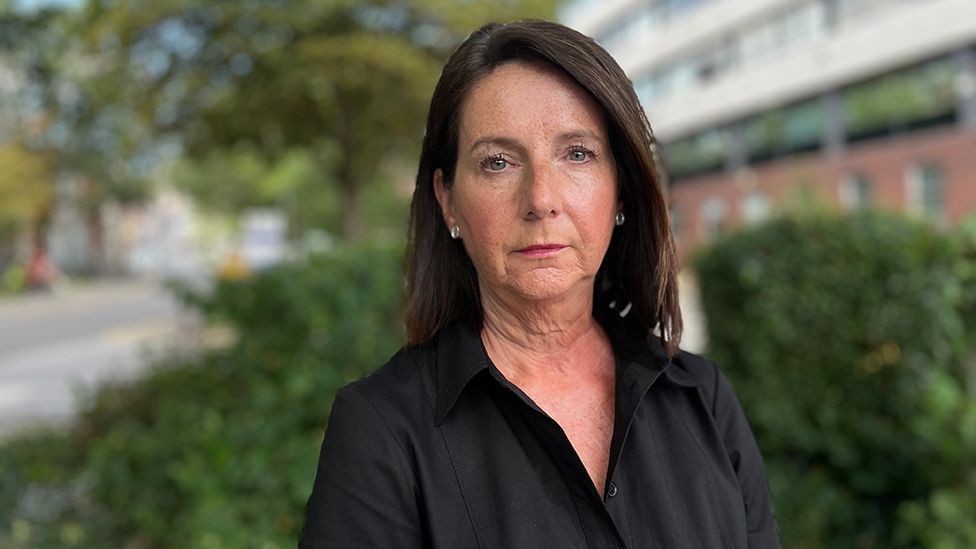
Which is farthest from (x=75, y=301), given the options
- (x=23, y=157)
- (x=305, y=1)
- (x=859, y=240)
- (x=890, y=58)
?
(x=859, y=240)

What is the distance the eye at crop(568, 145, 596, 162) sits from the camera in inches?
59.2

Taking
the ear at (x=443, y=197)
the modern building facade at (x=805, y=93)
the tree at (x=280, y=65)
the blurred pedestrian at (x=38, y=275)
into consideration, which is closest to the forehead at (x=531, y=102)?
the ear at (x=443, y=197)

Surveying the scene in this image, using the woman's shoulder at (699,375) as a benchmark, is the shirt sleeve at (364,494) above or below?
below

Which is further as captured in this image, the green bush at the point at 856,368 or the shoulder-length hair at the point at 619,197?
the green bush at the point at 856,368

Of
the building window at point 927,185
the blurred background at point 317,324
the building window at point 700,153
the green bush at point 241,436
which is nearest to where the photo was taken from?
the green bush at point 241,436

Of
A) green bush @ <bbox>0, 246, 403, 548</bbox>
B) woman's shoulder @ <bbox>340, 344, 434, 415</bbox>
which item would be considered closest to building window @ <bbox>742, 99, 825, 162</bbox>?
green bush @ <bbox>0, 246, 403, 548</bbox>

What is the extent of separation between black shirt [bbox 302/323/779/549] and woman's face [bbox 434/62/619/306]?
18 centimetres

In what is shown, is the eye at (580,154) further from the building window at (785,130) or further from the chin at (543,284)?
the building window at (785,130)

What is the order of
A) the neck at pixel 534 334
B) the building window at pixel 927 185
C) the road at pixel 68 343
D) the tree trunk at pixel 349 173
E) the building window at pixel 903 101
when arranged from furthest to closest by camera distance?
the building window at pixel 927 185 → the building window at pixel 903 101 → the tree trunk at pixel 349 173 → the road at pixel 68 343 → the neck at pixel 534 334

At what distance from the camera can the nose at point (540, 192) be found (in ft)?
4.80

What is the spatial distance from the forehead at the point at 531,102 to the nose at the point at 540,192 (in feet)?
0.21

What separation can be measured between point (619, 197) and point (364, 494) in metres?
0.70

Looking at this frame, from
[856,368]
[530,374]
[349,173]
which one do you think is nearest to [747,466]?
[530,374]

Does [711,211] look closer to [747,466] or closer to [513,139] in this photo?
[747,466]
